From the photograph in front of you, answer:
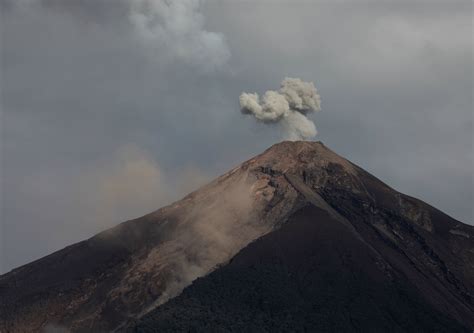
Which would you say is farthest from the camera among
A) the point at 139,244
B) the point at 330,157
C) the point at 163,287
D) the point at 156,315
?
the point at 330,157

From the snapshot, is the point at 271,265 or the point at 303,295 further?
the point at 271,265

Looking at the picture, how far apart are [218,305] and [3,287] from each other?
42.4m

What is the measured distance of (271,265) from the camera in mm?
152500

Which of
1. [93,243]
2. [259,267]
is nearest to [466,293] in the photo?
[259,267]

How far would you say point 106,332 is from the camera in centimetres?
14612

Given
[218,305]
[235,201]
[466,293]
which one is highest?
[235,201]

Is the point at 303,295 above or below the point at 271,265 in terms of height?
below

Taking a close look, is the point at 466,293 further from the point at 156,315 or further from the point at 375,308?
the point at 156,315

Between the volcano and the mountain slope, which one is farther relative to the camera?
the volcano

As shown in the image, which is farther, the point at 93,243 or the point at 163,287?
the point at 93,243

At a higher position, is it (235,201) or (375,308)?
(235,201)

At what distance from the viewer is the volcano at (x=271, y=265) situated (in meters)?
145

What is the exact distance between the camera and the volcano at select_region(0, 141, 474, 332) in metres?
145

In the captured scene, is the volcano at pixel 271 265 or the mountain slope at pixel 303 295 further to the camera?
the volcano at pixel 271 265
